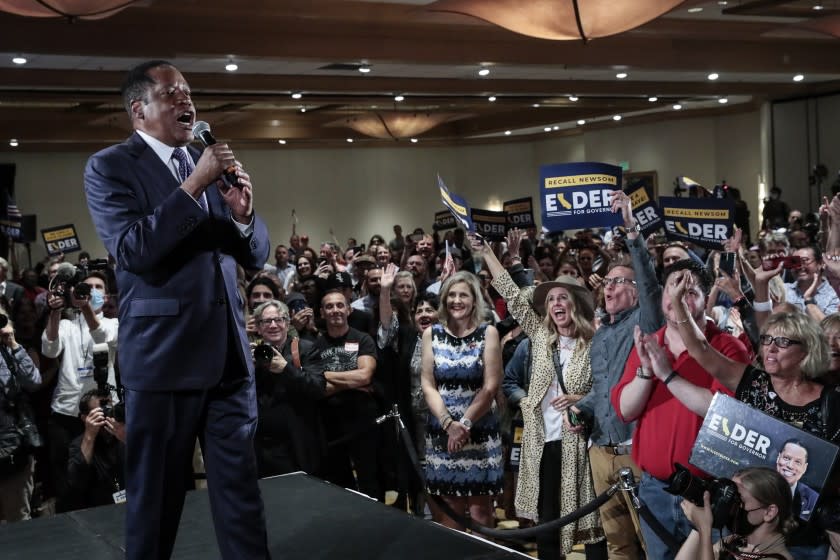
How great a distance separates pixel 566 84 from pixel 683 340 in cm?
1307

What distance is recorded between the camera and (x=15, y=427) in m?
5.95

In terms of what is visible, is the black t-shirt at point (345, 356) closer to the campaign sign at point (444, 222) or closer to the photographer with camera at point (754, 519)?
the photographer with camera at point (754, 519)

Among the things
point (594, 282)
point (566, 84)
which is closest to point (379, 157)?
point (566, 84)

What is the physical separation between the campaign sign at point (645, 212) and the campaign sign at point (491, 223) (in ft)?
4.34

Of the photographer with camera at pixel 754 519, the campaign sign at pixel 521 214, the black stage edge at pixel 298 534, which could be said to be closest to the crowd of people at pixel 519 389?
the photographer with camera at pixel 754 519

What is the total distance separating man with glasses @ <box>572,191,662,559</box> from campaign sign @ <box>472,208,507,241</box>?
12.4ft

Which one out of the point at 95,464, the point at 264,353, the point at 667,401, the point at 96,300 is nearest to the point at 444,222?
the point at 96,300

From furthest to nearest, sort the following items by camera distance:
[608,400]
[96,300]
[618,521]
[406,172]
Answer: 1. [406,172]
2. [96,300]
3. [618,521]
4. [608,400]

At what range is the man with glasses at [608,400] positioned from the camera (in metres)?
4.57

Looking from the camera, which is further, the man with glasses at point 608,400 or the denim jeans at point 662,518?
the man with glasses at point 608,400

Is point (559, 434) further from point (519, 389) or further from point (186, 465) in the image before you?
point (186, 465)

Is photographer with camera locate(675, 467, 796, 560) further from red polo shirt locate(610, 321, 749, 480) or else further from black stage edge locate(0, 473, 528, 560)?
black stage edge locate(0, 473, 528, 560)

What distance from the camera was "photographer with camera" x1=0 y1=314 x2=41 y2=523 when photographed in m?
5.91

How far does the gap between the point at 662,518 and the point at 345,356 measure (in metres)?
2.50
